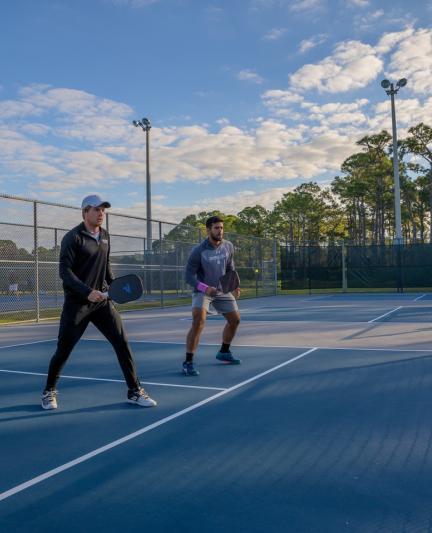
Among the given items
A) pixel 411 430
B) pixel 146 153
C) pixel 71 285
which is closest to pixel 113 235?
pixel 146 153

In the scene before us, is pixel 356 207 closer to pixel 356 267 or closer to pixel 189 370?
pixel 356 267

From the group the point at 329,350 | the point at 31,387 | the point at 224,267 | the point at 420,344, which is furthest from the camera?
the point at 420,344

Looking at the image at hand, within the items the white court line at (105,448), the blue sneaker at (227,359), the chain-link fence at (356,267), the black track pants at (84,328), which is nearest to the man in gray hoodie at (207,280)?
the blue sneaker at (227,359)

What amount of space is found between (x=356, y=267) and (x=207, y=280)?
23.1m

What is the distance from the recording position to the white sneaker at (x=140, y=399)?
4.62 m

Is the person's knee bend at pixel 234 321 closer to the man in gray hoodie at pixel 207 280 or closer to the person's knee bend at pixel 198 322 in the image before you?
the man in gray hoodie at pixel 207 280

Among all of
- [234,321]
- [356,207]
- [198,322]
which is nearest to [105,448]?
[198,322]

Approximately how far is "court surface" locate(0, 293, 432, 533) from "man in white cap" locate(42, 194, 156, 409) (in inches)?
11.9

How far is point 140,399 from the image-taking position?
4.64m

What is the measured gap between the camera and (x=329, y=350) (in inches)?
302

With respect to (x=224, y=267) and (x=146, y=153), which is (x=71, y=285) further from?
(x=146, y=153)

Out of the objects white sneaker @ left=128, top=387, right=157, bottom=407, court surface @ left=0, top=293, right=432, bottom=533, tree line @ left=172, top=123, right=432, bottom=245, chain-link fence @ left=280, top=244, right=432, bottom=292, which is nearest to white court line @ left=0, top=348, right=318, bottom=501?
court surface @ left=0, top=293, right=432, bottom=533

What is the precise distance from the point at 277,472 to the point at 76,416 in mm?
1995

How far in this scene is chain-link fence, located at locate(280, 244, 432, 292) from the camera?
26891mm
